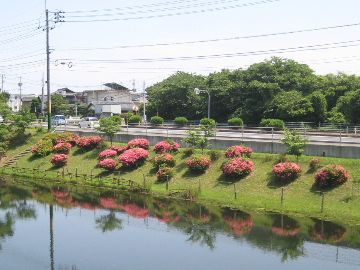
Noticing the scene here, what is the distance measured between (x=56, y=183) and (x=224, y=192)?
1753 cm

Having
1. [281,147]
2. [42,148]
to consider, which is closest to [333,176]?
[281,147]

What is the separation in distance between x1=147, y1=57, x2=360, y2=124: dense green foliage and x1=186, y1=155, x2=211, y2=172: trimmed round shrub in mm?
24973

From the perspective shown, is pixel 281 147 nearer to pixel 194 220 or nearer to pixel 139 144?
pixel 194 220

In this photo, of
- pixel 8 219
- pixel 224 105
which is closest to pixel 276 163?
pixel 8 219

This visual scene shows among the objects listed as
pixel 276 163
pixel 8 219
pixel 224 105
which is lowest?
pixel 8 219

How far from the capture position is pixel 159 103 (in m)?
83.5

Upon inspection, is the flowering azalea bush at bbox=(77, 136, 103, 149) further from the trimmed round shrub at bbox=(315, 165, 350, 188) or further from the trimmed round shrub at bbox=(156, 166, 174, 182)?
the trimmed round shrub at bbox=(315, 165, 350, 188)

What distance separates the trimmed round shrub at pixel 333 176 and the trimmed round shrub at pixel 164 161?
13.5 m

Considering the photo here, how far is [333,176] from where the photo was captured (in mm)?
33438

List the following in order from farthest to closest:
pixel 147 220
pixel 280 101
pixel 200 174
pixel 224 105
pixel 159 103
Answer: pixel 159 103
pixel 224 105
pixel 280 101
pixel 200 174
pixel 147 220

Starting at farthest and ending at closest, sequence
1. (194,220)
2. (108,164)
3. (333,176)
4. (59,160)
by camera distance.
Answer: (59,160), (108,164), (333,176), (194,220)

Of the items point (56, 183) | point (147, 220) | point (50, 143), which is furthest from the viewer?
point (50, 143)

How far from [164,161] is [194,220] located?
467 inches

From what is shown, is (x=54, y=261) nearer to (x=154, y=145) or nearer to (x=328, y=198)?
(x=328, y=198)
